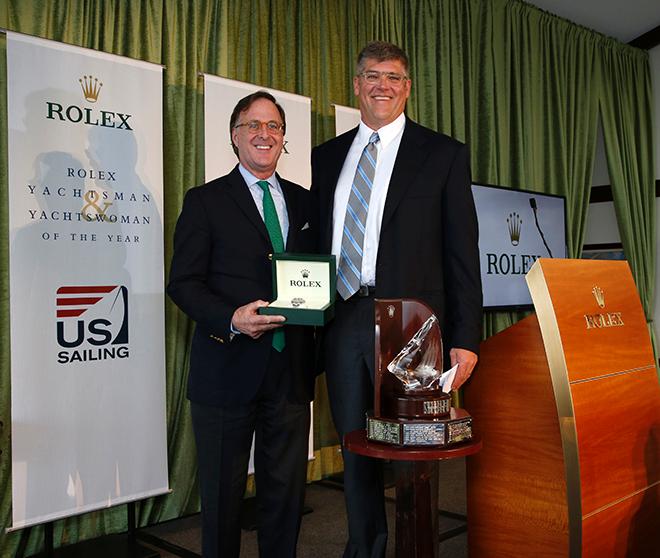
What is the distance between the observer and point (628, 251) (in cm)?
622

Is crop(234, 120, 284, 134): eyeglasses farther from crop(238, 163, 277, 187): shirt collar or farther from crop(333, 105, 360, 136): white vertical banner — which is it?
crop(333, 105, 360, 136): white vertical banner

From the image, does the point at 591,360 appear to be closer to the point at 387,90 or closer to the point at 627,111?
the point at 387,90

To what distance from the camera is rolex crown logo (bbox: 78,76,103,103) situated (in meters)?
2.93

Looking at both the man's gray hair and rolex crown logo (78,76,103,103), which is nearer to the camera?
the man's gray hair

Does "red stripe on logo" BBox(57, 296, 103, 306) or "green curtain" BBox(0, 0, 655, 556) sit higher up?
"green curtain" BBox(0, 0, 655, 556)

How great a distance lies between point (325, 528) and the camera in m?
3.25

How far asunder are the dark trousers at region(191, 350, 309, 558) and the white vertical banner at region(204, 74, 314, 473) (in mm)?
1198

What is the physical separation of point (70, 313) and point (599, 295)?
76.6 inches

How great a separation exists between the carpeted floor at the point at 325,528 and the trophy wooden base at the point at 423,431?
1216 mm

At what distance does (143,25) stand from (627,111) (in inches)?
183

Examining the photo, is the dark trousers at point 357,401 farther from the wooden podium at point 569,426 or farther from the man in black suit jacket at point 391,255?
the wooden podium at point 569,426

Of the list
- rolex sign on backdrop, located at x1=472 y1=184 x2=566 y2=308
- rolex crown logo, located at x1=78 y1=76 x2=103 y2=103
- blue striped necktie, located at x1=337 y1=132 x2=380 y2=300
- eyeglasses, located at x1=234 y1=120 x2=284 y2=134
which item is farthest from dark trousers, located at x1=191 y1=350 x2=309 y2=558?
rolex sign on backdrop, located at x1=472 y1=184 x2=566 y2=308

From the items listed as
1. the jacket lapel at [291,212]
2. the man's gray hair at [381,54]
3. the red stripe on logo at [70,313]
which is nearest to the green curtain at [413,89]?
the red stripe on logo at [70,313]

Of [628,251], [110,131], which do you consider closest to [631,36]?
[628,251]
